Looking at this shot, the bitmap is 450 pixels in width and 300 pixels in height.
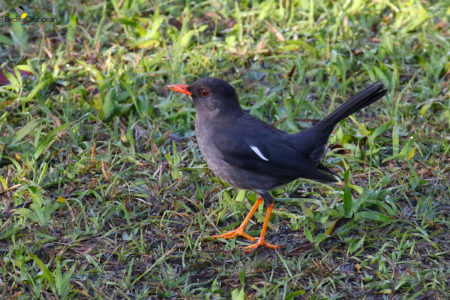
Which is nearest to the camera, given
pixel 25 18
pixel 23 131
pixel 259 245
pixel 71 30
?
pixel 259 245

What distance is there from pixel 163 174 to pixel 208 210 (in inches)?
22.3

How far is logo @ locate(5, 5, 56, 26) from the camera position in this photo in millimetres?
7418

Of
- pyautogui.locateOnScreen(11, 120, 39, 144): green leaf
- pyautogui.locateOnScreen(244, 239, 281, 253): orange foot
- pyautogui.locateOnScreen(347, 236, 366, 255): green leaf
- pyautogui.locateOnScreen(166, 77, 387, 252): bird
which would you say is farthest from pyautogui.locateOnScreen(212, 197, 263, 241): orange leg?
pyautogui.locateOnScreen(11, 120, 39, 144): green leaf

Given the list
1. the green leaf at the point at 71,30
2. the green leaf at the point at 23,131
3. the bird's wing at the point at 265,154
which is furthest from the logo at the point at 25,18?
the bird's wing at the point at 265,154

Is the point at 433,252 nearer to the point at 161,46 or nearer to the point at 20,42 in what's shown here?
the point at 161,46

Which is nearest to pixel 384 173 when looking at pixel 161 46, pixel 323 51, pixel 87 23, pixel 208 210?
pixel 208 210

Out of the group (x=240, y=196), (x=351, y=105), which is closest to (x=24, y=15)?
(x=240, y=196)

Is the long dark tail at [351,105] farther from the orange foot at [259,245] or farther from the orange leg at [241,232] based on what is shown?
the orange foot at [259,245]

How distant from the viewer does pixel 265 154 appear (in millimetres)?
4820

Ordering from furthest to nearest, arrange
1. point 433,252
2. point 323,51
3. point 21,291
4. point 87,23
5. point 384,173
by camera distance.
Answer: point 87,23 → point 323,51 → point 384,173 → point 433,252 → point 21,291

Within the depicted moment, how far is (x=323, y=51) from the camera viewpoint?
696 cm

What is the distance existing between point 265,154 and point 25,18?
3.96 meters

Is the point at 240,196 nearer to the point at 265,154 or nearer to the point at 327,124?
the point at 265,154

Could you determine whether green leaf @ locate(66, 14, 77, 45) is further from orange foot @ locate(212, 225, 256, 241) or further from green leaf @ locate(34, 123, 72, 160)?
orange foot @ locate(212, 225, 256, 241)
